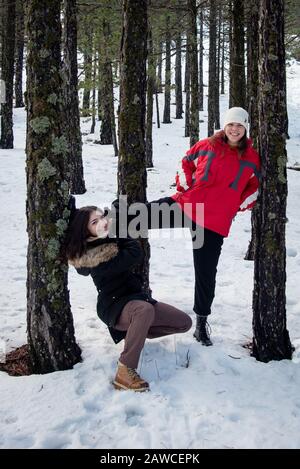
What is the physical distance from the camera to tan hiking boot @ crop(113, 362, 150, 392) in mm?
3627

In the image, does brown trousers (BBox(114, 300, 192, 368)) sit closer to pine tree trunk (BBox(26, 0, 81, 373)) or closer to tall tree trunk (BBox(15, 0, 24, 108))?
pine tree trunk (BBox(26, 0, 81, 373))

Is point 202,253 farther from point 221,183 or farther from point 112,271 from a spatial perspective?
point 112,271

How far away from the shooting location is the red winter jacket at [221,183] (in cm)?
422

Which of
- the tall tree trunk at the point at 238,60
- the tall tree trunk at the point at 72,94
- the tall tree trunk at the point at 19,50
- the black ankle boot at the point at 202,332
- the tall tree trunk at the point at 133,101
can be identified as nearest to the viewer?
the tall tree trunk at the point at 133,101

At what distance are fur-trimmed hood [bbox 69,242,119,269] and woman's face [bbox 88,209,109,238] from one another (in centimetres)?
12

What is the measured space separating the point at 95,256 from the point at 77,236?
240 mm

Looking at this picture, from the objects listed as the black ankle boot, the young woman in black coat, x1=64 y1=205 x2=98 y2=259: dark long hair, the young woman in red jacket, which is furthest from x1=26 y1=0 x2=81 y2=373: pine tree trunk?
the black ankle boot

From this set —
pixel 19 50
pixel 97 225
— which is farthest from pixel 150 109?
pixel 19 50

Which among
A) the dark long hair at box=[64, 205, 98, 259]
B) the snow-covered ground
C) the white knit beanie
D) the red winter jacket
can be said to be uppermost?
the white knit beanie

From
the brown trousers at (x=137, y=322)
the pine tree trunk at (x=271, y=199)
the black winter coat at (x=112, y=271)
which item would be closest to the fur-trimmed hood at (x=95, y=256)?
the black winter coat at (x=112, y=271)

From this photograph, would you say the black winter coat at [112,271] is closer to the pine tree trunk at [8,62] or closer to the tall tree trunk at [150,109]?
the tall tree trunk at [150,109]

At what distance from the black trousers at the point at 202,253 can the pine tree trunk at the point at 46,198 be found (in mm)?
917

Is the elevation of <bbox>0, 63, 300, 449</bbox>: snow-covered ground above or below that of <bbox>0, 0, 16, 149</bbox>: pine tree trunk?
below

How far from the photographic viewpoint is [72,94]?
1109cm
